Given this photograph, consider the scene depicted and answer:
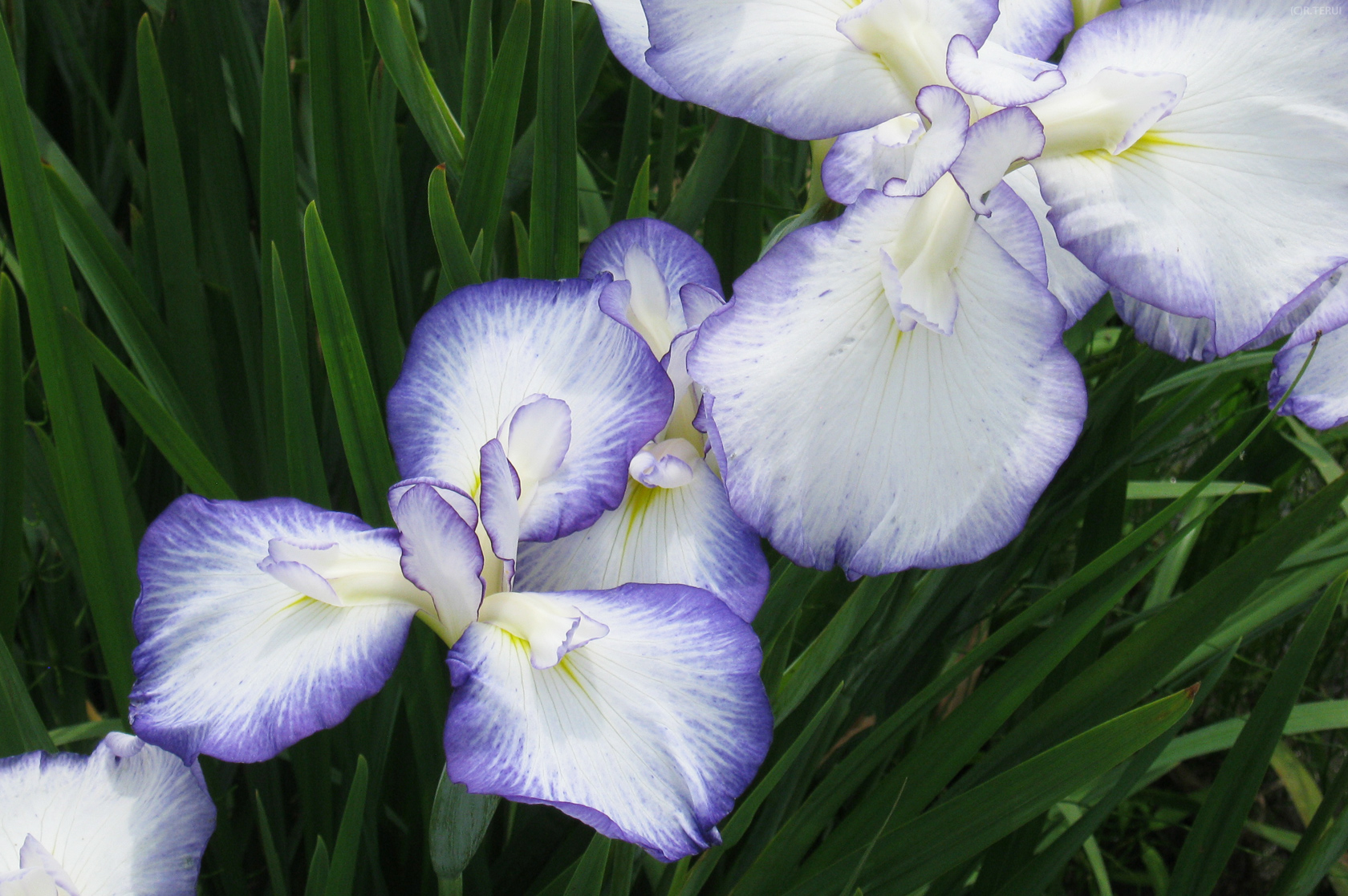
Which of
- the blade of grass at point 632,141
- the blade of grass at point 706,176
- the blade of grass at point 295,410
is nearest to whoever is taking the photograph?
the blade of grass at point 295,410

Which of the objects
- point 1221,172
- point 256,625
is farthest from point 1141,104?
point 256,625

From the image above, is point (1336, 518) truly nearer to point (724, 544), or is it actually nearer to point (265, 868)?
point (724, 544)

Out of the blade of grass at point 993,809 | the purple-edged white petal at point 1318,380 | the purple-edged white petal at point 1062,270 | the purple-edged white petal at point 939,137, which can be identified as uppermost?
the purple-edged white petal at point 939,137

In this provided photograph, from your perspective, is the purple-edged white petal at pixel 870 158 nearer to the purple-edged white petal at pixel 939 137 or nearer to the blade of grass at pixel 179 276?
the purple-edged white petal at pixel 939 137

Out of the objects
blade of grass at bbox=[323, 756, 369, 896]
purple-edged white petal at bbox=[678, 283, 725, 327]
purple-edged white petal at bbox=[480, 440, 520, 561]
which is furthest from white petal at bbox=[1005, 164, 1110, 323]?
blade of grass at bbox=[323, 756, 369, 896]

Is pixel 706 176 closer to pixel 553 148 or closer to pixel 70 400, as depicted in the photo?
pixel 553 148

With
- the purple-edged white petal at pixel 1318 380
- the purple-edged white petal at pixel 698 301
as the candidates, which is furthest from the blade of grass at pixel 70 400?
the purple-edged white petal at pixel 1318 380

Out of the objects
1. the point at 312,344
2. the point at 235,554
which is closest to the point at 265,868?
the point at 312,344

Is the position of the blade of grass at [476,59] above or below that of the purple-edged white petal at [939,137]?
above
